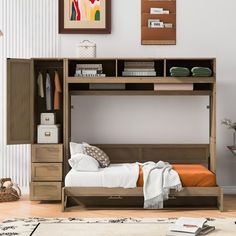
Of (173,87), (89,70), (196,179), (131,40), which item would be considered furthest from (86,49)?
(196,179)

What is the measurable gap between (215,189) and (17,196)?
7.66 ft

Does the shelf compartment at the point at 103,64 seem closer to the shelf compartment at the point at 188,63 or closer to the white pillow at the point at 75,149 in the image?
the shelf compartment at the point at 188,63

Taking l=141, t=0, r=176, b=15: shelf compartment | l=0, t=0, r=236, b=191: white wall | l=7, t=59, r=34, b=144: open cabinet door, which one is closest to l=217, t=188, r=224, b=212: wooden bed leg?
l=0, t=0, r=236, b=191: white wall

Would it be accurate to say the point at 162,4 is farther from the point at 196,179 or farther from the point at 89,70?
the point at 196,179

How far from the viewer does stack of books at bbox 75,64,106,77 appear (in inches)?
265

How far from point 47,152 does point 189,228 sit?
3046mm

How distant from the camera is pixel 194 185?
625 cm

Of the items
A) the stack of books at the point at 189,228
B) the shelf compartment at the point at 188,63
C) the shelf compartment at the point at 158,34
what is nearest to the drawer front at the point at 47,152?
the shelf compartment at the point at 188,63

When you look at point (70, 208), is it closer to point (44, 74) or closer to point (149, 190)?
point (149, 190)

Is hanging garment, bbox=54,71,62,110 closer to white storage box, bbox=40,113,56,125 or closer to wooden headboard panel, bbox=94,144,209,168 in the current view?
white storage box, bbox=40,113,56,125

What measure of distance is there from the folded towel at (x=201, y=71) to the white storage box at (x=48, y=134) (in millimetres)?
1728

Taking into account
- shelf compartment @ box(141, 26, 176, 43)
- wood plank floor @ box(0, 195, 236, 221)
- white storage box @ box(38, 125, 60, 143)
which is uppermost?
shelf compartment @ box(141, 26, 176, 43)

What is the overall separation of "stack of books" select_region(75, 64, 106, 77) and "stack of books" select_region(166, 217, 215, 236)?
118 inches

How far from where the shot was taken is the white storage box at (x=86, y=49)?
6.86m
